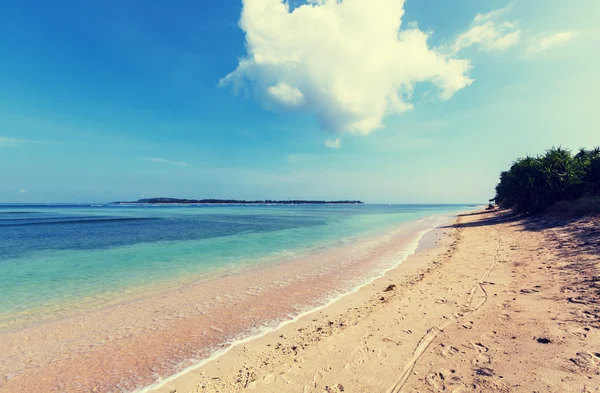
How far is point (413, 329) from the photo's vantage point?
6.34 meters

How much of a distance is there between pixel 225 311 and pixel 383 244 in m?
16.1

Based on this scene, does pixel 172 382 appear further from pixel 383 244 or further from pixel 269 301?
pixel 383 244

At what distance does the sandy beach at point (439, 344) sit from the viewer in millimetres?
4312

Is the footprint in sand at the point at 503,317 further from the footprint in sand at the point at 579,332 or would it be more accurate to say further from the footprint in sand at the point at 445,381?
the footprint in sand at the point at 445,381

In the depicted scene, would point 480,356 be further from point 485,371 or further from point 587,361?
point 587,361

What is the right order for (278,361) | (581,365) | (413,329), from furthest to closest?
(413,329), (278,361), (581,365)

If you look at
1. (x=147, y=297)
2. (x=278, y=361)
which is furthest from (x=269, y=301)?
(x=147, y=297)

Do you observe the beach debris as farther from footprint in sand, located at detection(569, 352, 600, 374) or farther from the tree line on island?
the tree line on island

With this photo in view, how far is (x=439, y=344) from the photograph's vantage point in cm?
552

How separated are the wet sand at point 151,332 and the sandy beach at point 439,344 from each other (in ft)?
2.63

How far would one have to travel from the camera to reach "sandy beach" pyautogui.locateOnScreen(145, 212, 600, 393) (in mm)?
4312

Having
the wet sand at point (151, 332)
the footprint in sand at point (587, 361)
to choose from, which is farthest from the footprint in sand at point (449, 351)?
the wet sand at point (151, 332)

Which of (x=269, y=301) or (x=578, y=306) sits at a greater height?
(x=578, y=306)

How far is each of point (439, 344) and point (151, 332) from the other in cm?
709
